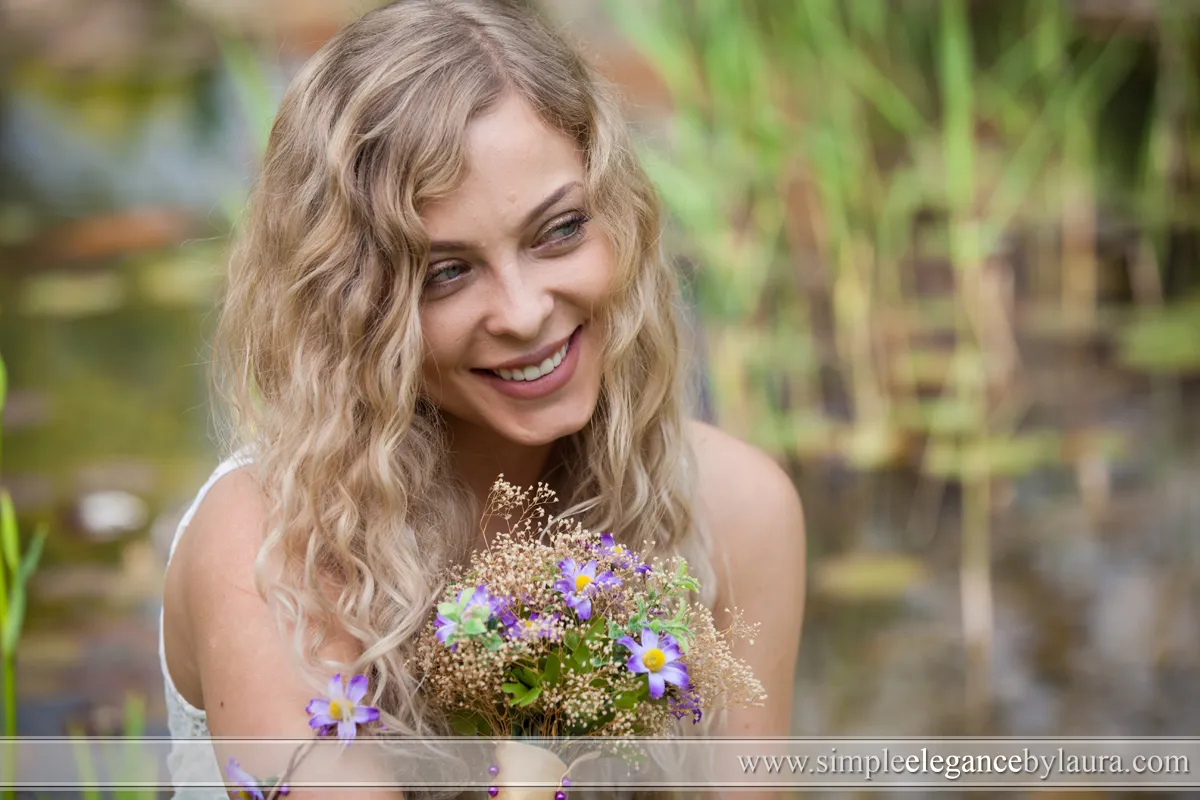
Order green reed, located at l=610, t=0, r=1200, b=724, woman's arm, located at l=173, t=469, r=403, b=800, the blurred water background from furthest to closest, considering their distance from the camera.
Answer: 1. green reed, located at l=610, t=0, r=1200, b=724
2. the blurred water background
3. woman's arm, located at l=173, t=469, r=403, b=800

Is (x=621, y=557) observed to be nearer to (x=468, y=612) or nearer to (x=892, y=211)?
(x=468, y=612)

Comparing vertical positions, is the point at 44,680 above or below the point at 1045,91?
below

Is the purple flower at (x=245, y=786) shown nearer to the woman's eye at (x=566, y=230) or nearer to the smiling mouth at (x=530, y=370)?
the smiling mouth at (x=530, y=370)

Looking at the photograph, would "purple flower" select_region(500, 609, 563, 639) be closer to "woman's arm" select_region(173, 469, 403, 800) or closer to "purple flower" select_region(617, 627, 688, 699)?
"purple flower" select_region(617, 627, 688, 699)

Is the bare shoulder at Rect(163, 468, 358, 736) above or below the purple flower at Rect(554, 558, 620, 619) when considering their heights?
below

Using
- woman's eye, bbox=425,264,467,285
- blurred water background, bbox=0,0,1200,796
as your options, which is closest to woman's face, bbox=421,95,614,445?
woman's eye, bbox=425,264,467,285

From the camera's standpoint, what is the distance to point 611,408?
1.65 m

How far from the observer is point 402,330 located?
1438 millimetres

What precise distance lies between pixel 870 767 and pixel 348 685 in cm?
121

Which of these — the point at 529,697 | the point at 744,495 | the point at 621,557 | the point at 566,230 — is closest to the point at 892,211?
the point at 744,495

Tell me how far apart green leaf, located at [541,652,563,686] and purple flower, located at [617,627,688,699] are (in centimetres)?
6

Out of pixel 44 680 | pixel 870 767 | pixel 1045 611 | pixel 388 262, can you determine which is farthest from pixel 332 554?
pixel 1045 611

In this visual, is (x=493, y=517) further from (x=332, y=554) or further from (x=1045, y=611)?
(x=1045, y=611)

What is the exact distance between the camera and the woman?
142cm
